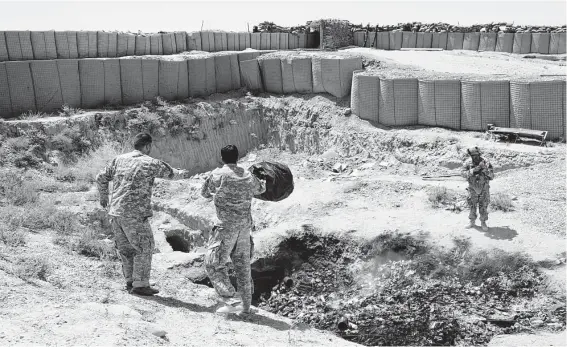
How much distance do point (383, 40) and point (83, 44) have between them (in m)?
14.8

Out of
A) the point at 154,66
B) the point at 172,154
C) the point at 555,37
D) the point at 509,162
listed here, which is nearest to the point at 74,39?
the point at 154,66

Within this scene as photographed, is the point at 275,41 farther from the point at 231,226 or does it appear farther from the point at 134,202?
the point at 231,226

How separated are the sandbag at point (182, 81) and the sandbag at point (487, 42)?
13883 mm

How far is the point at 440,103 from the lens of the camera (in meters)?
14.5

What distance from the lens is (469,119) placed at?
14.1 metres

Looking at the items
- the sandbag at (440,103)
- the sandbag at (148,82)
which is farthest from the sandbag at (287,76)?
the sandbag at (440,103)

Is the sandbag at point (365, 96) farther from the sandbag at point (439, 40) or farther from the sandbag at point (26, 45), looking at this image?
the sandbag at point (439, 40)

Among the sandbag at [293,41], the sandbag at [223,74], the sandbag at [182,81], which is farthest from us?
the sandbag at [293,41]

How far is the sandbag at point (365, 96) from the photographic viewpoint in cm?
1565

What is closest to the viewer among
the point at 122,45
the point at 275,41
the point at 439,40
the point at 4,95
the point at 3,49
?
the point at 4,95

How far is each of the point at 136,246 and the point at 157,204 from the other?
5679mm

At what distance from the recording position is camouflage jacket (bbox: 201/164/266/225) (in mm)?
6004

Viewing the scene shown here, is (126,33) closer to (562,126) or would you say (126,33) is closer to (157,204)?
(157,204)

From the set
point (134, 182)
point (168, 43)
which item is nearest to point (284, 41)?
point (168, 43)
